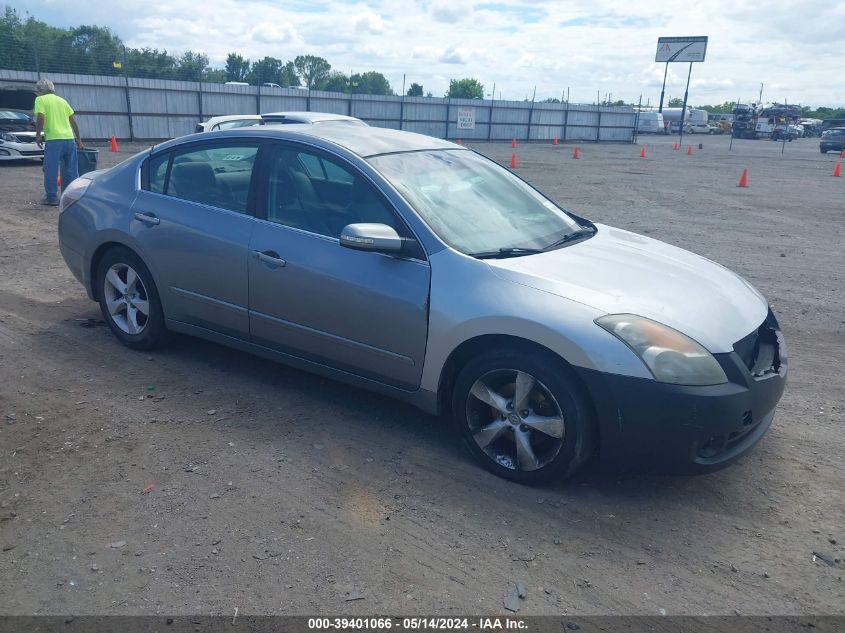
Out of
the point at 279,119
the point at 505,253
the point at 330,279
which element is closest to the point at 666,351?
the point at 505,253

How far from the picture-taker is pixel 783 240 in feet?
35.6

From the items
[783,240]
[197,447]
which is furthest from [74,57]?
[197,447]

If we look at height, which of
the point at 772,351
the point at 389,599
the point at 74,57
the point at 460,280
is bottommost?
the point at 389,599

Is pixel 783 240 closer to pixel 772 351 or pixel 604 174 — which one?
pixel 772 351

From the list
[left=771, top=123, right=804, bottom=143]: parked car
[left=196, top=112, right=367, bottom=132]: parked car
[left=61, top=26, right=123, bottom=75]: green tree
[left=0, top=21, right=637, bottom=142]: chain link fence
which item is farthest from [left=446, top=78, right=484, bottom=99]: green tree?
[left=196, top=112, right=367, bottom=132]: parked car

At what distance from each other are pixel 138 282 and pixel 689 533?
13.0ft

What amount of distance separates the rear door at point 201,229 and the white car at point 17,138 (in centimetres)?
1420

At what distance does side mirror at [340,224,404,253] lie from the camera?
3.81 metres

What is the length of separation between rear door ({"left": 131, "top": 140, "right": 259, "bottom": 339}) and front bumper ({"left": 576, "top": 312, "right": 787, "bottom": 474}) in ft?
7.69

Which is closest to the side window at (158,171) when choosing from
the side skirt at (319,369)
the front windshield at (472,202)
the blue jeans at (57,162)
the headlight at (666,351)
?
the side skirt at (319,369)

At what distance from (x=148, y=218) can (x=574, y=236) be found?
9.43 feet

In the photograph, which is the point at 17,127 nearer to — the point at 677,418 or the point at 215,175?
the point at 215,175

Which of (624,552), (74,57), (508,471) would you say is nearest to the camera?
(624,552)

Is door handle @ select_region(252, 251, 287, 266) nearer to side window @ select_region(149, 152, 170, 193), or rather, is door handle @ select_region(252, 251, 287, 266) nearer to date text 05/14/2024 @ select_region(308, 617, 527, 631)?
side window @ select_region(149, 152, 170, 193)
